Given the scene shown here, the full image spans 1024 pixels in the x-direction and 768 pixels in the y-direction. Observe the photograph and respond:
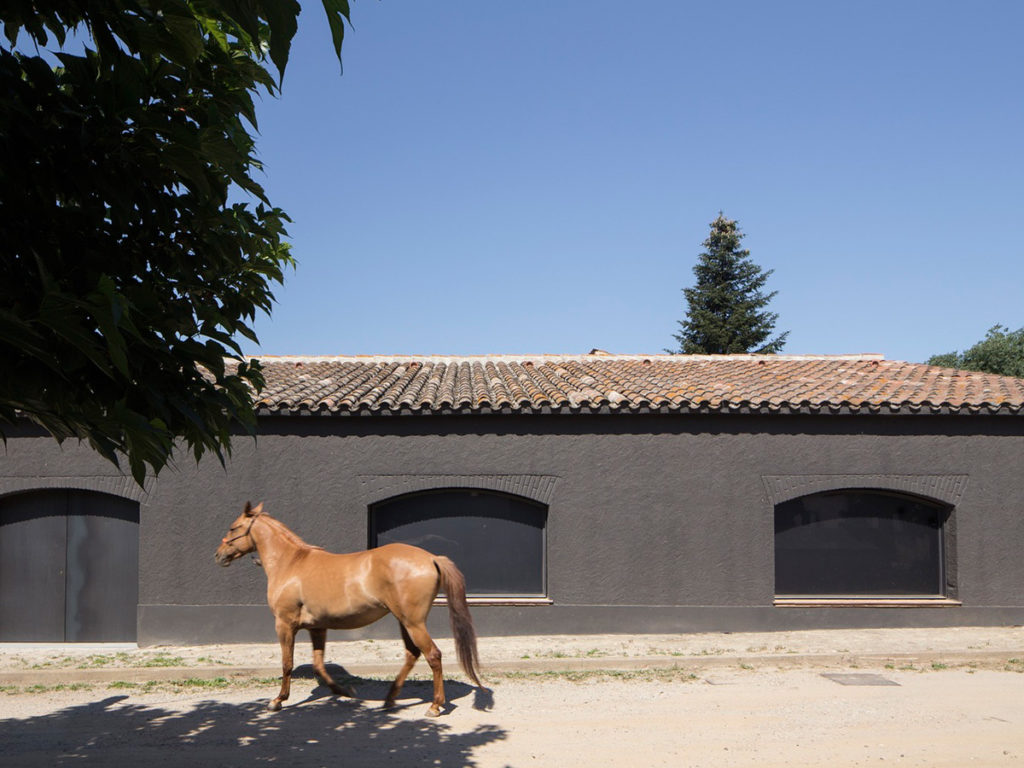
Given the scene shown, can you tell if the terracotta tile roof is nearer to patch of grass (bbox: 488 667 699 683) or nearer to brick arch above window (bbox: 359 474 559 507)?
brick arch above window (bbox: 359 474 559 507)

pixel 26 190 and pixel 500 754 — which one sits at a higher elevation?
pixel 26 190

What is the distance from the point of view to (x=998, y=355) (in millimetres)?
45938

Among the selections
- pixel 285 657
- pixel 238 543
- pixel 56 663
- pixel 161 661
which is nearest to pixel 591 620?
pixel 285 657

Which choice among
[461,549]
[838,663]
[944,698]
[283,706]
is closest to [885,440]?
[838,663]

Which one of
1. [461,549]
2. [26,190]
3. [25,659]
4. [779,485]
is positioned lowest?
[25,659]

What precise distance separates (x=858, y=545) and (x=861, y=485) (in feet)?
3.12

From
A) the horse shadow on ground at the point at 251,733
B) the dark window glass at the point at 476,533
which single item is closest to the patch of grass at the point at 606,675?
the horse shadow on ground at the point at 251,733

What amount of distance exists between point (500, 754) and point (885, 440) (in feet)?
27.0

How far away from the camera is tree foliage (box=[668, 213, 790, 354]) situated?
41.8 meters

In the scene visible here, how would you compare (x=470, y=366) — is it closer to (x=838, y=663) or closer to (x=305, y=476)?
(x=305, y=476)

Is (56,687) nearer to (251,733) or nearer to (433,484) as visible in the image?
(251,733)

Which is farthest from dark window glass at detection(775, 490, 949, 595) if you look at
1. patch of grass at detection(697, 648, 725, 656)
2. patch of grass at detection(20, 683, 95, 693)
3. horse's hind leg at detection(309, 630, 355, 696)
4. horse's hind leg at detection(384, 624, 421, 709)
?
patch of grass at detection(20, 683, 95, 693)

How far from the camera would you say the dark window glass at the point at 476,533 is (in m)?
12.8

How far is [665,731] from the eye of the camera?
769 centimetres
